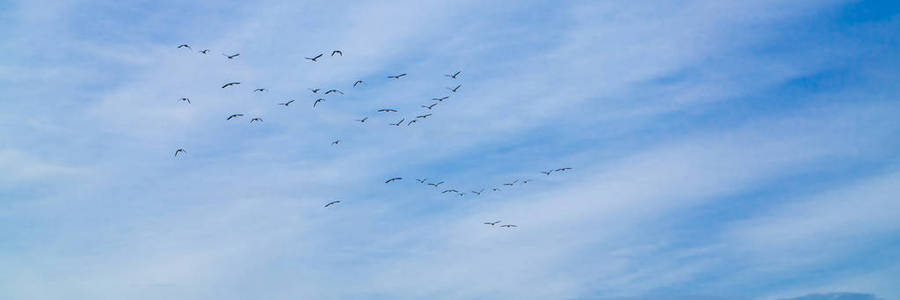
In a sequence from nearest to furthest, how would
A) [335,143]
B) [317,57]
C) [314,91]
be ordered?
[317,57]
[314,91]
[335,143]

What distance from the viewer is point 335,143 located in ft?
305

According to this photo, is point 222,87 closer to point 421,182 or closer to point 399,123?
point 399,123

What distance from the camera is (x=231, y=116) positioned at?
8744cm

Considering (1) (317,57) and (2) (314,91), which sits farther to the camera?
(2) (314,91)

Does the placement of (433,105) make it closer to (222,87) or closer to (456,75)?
(456,75)

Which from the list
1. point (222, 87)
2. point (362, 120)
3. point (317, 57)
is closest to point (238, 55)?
point (222, 87)

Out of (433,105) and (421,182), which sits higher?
(433,105)

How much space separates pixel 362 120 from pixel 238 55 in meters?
14.6

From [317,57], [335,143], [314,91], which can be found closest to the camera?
[317,57]

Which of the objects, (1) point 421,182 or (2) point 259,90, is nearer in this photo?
(2) point 259,90

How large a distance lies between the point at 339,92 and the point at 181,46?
1601cm

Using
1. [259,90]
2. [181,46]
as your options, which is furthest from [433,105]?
[181,46]

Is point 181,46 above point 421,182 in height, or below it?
above

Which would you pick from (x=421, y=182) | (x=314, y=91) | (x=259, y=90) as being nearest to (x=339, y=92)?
(x=314, y=91)
